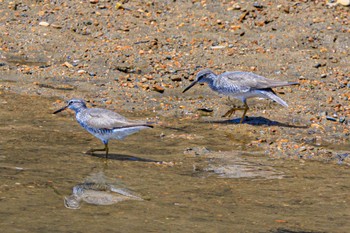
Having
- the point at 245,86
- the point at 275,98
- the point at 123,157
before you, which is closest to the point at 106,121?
the point at 123,157

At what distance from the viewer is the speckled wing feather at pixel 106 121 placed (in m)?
11.6

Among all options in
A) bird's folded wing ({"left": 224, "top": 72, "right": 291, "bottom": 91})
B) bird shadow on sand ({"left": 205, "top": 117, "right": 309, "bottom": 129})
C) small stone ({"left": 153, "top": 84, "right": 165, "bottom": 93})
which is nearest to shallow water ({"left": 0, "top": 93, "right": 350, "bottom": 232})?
bird shadow on sand ({"left": 205, "top": 117, "right": 309, "bottom": 129})

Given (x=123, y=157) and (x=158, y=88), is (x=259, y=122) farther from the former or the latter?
(x=123, y=157)

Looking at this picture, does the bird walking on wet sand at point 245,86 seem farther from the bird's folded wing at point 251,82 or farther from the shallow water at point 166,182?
the shallow water at point 166,182

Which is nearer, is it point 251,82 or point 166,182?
point 166,182

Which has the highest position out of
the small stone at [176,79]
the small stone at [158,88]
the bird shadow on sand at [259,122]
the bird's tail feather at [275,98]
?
the bird's tail feather at [275,98]

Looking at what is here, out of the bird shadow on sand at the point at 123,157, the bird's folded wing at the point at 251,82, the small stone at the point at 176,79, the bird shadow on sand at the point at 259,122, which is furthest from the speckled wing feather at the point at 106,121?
the small stone at the point at 176,79

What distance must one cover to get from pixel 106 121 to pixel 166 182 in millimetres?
1866

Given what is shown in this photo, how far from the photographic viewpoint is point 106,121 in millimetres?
11680

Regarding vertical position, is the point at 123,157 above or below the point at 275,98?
below

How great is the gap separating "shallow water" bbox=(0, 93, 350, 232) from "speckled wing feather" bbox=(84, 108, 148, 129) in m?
0.46

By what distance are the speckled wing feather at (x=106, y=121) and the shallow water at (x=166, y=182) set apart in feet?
1.52

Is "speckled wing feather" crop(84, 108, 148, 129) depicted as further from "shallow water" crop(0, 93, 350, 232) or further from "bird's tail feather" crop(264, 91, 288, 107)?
"bird's tail feather" crop(264, 91, 288, 107)

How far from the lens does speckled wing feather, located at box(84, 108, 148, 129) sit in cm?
1158
